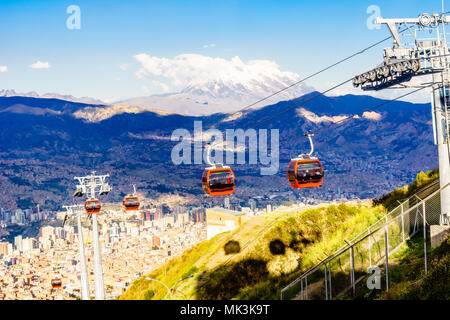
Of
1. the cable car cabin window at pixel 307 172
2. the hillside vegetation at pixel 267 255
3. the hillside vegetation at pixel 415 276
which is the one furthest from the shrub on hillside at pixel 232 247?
the hillside vegetation at pixel 415 276

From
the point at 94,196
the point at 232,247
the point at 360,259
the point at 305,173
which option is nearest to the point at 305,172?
the point at 305,173

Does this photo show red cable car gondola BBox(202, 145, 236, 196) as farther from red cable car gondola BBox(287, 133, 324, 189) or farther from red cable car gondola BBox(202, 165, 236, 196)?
red cable car gondola BBox(287, 133, 324, 189)

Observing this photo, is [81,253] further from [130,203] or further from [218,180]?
[218,180]

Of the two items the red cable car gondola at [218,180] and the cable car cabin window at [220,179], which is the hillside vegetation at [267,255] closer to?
the red cable car gondola at [218,180]

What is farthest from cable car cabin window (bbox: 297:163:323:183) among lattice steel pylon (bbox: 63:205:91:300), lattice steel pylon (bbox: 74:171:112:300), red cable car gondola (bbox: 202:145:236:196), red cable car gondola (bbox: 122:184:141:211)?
red cable car gondola (bbox: 122:184:141:211)
